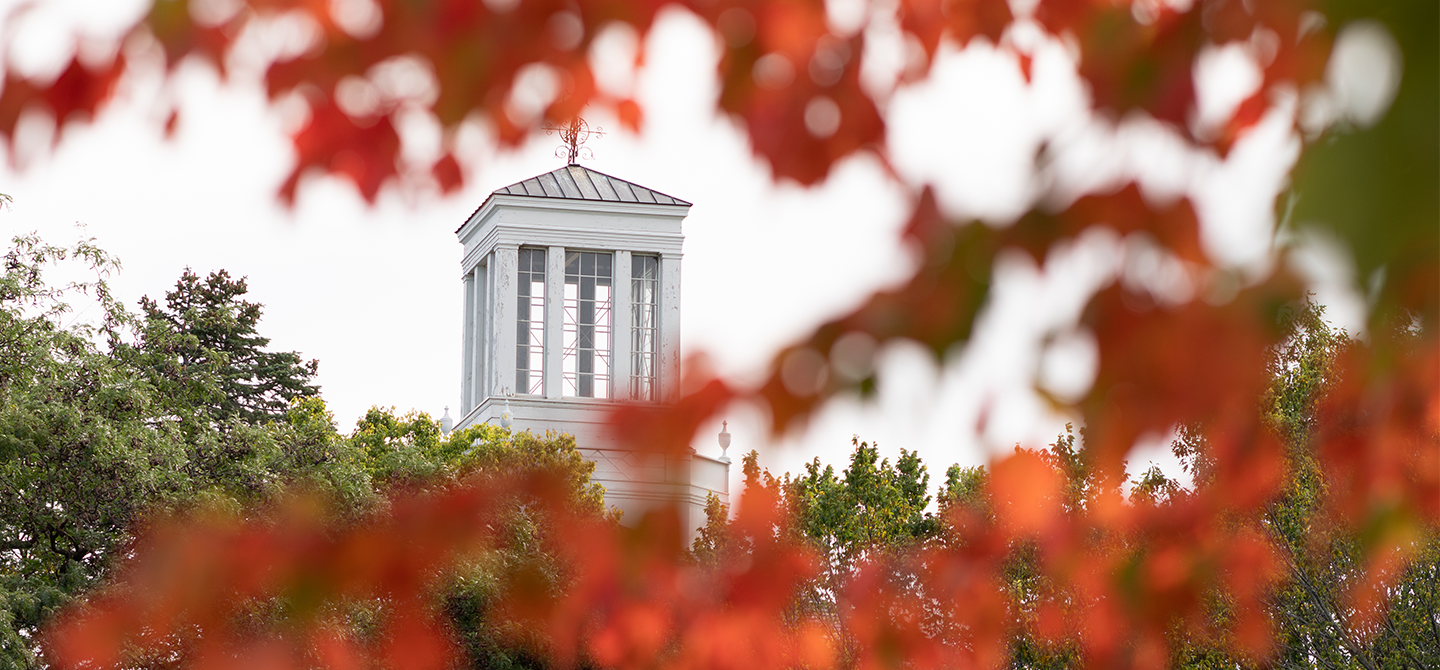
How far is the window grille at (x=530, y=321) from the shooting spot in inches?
1368

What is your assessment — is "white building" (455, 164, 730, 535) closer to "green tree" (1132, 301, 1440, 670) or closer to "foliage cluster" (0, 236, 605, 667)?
"foliage cluster" (0, 236, 605, 667)

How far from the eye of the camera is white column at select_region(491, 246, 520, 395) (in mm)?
34406

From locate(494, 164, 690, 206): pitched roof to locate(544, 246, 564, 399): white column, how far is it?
1.99 m

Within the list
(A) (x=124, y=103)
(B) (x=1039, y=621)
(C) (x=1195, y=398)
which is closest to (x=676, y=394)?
(C) (x=1195, y=398)

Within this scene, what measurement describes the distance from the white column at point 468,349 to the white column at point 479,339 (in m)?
0.04

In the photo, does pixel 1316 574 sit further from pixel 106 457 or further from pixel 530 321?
pixel 530 321

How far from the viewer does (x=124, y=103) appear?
3602mm

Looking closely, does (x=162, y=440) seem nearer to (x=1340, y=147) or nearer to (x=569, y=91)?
(x=569, y=91)

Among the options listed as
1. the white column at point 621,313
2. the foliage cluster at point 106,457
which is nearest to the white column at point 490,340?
the white column at point 621,313

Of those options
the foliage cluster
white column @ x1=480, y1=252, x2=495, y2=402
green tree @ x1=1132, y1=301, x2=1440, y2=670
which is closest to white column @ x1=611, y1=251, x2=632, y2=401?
white column @ x1=480, y1=252, x2=495, y2=402

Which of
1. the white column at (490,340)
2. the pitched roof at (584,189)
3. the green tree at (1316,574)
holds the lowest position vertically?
the green tree at (1316,574)

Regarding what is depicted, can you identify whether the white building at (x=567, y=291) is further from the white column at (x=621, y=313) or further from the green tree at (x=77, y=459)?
the green tree at (x=77, y=459)

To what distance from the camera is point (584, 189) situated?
36688 mm

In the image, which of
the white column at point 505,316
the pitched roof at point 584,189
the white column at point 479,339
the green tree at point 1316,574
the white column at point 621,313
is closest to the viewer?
the green tree at point 1316,574
